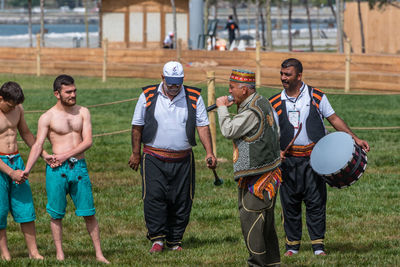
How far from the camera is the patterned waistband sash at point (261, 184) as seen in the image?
6711 millimetres

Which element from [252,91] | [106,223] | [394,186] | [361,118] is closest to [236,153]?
[252,91]

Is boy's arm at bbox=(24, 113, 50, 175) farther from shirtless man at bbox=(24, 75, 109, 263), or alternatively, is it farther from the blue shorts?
the blue shorts

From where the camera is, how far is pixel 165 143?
804 cm

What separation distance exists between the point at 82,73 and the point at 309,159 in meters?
26.6

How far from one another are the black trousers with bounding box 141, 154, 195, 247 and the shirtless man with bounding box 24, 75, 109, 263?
3.04 feet

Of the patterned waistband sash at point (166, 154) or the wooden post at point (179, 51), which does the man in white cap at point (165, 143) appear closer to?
the patterned waistband sash at point (166, 154)

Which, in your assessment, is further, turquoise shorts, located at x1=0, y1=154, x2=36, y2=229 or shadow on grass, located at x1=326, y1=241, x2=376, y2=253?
shadow on grass, located at x1=326, y1=241, x2=376, y2=253

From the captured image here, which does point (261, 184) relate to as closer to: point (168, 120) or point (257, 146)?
point (257, 146)

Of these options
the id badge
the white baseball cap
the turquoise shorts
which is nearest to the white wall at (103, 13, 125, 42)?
the white baseball cap

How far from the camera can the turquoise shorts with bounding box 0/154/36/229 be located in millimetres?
7270

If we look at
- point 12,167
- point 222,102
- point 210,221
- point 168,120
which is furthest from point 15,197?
point 210,221

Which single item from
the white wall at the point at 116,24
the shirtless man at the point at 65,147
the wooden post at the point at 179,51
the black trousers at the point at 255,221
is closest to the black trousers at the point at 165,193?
the shirtless man at the point at 65,147

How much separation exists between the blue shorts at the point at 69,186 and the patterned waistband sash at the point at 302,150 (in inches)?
75.9

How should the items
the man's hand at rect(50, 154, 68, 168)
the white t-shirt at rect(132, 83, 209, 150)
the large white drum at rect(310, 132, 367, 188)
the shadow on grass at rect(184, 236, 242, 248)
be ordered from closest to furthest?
the man's hand at rect(50, 154, 68, 168), the large white drum at rect(310, 132, 367, 188), the white t-shirt at rect(132, 83, 209, 150), the shadow on grass at rect(184, 236, 242, 248)
